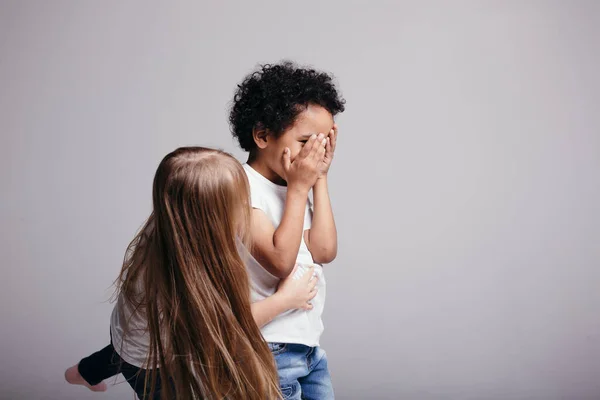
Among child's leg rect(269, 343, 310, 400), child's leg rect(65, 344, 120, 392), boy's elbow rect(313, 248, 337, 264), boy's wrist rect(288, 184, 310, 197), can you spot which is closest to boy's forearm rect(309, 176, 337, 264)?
boy's elbow rect(313, 248, 337, 264)

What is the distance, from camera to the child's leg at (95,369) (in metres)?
1.79

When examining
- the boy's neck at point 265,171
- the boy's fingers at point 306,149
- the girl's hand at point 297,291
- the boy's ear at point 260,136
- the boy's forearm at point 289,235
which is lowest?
the girl's hand at point 297,291

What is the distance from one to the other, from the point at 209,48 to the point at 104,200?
2.15ft

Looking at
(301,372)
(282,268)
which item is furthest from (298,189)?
(301,372)

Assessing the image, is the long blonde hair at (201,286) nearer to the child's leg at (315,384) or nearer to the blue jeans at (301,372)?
the blue jeans at (301,372)

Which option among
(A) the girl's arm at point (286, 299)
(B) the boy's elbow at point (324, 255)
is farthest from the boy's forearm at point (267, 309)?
(B) the boy's elbow at point (324, 255)

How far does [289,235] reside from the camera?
59.9 inches

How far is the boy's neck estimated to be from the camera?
5.49ft

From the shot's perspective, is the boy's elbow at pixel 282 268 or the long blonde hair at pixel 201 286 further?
the boy's elbow at pixel 282 268

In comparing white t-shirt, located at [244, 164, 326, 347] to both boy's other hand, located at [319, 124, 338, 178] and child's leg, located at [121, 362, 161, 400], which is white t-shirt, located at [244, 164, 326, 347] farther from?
child's leg, located at [121, 362, 161, 400]

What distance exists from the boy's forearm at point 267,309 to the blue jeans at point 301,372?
0.08 metres

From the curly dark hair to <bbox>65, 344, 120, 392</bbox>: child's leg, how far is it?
1.97 ft

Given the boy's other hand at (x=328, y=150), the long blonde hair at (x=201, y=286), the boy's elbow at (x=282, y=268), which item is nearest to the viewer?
the long blonde hair at (x=201, y=286)

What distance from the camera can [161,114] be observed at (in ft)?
8.73
